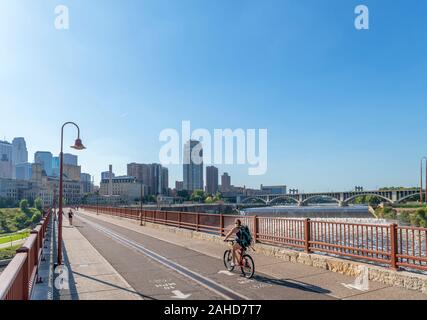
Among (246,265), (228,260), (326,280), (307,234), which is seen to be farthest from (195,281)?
(307,234)

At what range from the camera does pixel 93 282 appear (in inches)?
350

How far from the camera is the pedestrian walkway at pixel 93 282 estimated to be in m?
7.54

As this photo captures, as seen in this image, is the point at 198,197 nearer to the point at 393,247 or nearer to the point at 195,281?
the point at 195,281

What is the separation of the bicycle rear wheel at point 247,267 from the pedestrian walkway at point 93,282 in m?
3.12

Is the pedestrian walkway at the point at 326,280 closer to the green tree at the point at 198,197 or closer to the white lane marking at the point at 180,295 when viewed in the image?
the white lane marking at the point at 180,295

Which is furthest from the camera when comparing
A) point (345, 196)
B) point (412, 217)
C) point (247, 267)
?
point (345, 196)

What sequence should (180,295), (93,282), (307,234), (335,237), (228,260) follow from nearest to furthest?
(180,295)
(93,282)
(228,260)
(335,237)
(307,234)

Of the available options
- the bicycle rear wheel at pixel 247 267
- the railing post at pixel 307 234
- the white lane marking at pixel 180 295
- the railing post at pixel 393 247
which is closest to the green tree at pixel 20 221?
the railing post at pixel 307 234

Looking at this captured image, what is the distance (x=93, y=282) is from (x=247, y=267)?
416 centimetres

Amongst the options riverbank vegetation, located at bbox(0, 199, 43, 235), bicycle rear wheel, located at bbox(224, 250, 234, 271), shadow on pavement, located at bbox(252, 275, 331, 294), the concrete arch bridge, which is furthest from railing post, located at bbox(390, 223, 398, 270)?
the concrete arch bridge

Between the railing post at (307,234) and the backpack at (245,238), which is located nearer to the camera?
the backpack at (245,238)

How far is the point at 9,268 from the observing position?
4.97 m

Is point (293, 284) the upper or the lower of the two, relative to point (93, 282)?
upper
